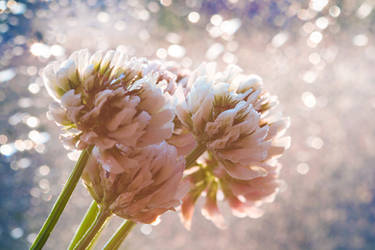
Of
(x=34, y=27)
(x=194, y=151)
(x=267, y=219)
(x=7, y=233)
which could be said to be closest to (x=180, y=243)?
(x=267, y=219)

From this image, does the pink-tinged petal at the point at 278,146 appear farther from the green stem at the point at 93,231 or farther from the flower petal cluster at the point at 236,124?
the green stem at the point at 93,231

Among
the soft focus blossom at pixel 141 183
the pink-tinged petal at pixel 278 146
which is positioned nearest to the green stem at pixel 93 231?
the soft focus blossom at pixel 141 183

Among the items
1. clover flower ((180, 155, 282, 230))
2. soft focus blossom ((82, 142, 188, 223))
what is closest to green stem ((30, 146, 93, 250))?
soft focus blossom ((82, 142, 188, 223))

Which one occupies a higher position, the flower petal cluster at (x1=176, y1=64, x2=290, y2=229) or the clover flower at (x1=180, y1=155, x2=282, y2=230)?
the flower petal cluster at (x1=176, y1=64, x2=290, y2=229)

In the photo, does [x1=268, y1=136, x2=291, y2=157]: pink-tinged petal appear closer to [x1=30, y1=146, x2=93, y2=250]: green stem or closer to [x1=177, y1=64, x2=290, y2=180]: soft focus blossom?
[x1=177, y1=64, x2=290, y2=180]: soft focus blossom

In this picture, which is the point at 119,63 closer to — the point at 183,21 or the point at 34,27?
the point at 34,27

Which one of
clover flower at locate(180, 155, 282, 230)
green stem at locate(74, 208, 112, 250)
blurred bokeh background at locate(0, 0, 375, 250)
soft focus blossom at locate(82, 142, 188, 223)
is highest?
soft focus blossom at locate(82, 142, 188, 223)
